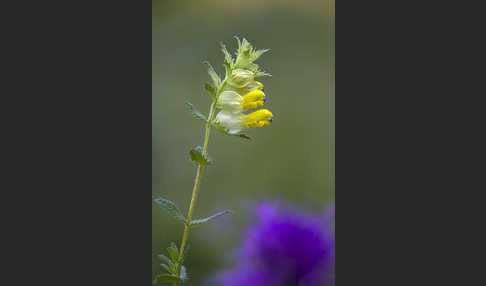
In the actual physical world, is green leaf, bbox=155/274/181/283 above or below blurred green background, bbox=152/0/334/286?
below

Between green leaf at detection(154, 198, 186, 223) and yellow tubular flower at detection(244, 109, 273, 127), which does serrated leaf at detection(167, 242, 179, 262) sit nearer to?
green leaf at detection(154, 198, 186, 223)

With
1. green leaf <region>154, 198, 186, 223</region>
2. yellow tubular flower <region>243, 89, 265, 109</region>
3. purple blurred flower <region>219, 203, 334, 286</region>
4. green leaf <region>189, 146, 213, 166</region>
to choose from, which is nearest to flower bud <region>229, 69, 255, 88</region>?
yellow tubular flower <region>243, 89, 265, 109</region>

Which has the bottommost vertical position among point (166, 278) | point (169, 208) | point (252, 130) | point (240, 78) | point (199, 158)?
point (166, 278)

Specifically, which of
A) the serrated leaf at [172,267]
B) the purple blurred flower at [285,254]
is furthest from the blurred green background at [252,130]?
the serrated leaf at [172,267]

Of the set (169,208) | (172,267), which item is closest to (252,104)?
(169,208)

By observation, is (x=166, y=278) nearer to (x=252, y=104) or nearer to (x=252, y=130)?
(x=252, y=104)

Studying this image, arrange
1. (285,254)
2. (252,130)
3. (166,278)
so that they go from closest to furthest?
(166,278) → (285,254) → (252,130)

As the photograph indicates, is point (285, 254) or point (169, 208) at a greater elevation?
point (169, 208)

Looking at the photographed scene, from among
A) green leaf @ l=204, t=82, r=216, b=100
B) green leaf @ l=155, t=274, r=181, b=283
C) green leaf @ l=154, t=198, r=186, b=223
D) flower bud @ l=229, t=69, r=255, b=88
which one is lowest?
green leaf @ l=155, t=274, r=181, b=283
